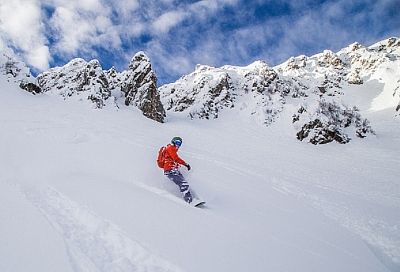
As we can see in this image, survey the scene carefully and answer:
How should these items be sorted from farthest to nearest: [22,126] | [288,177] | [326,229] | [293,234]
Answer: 1. [22,126]
2. [288,177]
3. [326,229]
4. [293,234]

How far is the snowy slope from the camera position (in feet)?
17.8

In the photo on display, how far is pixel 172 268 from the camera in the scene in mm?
5016

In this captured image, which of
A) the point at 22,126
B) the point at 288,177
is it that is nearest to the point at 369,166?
the point at 288,177

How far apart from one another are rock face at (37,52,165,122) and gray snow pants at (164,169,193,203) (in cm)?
1887

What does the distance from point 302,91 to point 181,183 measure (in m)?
34.0

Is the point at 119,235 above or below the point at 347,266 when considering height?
below

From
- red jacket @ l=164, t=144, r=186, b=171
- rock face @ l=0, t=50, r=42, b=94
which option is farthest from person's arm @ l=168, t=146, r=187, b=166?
rock face @ l=0, t=50, r=42, b=94

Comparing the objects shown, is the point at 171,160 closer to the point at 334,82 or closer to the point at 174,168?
the point at 174,168

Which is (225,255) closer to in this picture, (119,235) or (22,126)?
(119,235)

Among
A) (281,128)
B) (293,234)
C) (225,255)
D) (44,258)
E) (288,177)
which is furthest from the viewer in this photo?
(281,128)

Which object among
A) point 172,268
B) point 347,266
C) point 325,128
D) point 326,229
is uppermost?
point 325,128

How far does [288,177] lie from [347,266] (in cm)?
752

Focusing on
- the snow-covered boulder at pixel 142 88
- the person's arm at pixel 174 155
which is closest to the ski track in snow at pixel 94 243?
the person's arm at pixel 174 155

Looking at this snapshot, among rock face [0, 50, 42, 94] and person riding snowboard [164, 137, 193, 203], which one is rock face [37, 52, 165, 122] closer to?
rock face [0, 50, 42, 94]
